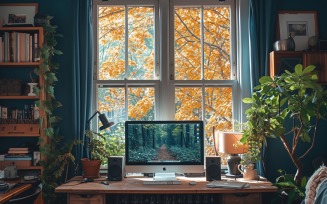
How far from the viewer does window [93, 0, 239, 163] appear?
388cm

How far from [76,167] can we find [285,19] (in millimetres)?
2411

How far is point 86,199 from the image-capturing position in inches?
122

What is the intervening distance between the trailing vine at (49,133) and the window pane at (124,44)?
1.64 feet

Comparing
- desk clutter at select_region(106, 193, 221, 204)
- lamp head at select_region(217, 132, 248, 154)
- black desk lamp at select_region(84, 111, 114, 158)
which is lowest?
desk clutter at select_region(106, 193, 221, 204)

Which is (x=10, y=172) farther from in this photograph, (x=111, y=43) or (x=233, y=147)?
(x=233, y=147)

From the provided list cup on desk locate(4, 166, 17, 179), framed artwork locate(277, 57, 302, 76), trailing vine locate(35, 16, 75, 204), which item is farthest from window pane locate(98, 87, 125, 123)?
framed artwork locate(277, 57, 302, 76)

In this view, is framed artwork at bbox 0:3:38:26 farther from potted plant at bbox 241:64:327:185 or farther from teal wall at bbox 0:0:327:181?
potted plant at bbox 241:64:327:185

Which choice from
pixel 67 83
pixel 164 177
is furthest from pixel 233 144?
pixel 67 83

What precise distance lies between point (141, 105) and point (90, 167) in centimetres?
80

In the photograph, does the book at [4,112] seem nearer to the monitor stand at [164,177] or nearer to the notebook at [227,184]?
the monitor stand at [164,177]

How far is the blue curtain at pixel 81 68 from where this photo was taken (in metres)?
3.66

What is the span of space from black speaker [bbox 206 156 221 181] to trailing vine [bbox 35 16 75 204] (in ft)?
3.82

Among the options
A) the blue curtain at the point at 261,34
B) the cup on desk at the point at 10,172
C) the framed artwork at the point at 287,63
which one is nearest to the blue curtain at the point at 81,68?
the cup on desk at the point at 10,172

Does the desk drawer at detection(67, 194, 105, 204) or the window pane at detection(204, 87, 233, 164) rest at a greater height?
the window pane at detection(204, 87, 233, 164)
